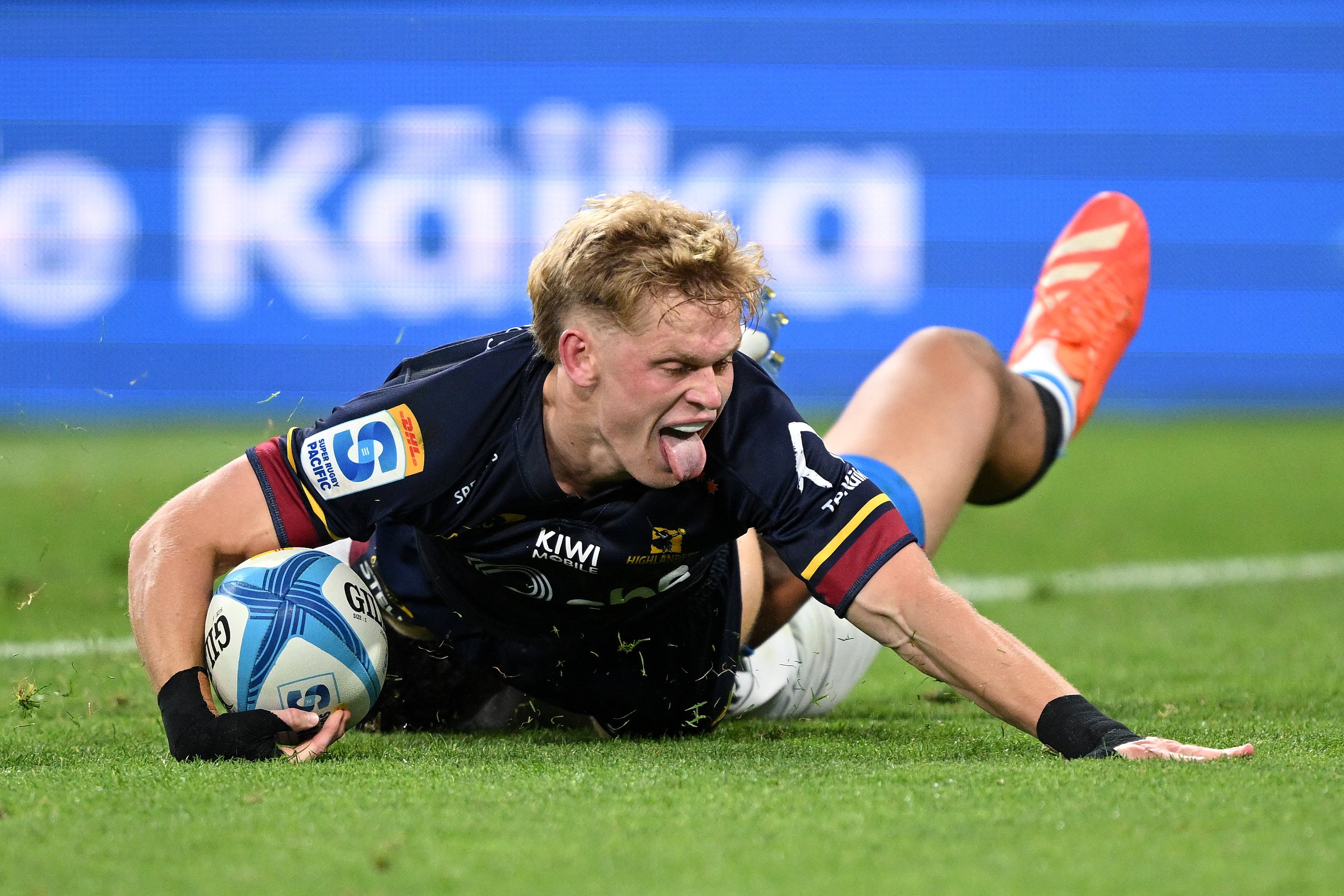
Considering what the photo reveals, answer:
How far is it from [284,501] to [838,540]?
987 mm

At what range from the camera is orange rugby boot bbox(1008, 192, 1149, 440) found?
13.7ft

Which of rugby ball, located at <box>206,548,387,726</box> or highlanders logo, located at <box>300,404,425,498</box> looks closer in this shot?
highlanders logo, located at <box>300,404,425,498</box>

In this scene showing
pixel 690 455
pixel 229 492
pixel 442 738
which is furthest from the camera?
pixel 442 738

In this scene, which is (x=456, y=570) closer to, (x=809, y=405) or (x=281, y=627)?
(x=281, y=627)

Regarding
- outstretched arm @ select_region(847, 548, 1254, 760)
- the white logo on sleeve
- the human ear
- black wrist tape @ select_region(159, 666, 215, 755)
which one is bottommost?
black wrist tape @ select_region(159, 666, 215, 755)

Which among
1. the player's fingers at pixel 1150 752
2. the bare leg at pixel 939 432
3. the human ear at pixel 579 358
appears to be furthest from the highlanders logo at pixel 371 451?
the player's fingers at pixel 1150 752

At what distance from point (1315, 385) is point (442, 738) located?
857cm

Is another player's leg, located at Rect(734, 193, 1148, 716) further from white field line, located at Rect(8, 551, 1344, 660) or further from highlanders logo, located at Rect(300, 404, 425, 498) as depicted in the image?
white field line, located at Rect(8, 551, 1344, 660)

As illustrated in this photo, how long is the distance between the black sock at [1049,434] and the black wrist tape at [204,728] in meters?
2.08

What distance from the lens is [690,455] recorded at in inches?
99.3

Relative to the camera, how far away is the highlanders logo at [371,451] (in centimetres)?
257

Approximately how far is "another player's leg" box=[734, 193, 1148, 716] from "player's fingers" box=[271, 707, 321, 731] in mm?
1067

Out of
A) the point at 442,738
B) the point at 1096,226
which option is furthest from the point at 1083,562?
the point at 442,738

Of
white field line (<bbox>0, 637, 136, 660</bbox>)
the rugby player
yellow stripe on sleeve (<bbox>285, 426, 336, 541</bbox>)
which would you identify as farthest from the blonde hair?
white field line (<bbox>0, 637, 136, 660</bbox>)
